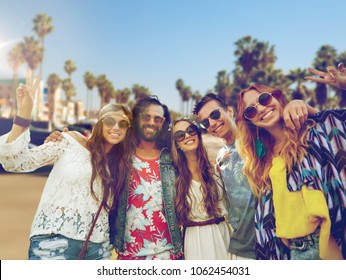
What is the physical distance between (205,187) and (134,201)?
0.50 meters

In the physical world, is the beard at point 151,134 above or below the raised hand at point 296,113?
below

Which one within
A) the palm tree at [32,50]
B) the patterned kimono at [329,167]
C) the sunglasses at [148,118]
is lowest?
the patterned kimono at [329,167]

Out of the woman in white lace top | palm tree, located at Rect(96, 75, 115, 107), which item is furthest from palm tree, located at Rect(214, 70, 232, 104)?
the woman in white lace top

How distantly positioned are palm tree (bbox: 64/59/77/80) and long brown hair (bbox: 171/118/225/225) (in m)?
1.09

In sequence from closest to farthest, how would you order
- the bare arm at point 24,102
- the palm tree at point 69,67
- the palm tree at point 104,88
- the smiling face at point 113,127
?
the bare arm at point 24,102, the smiling face at point 113,127, the palm tree at point 104,88, the palm tree at point 69,67

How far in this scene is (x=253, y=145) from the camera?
2475mm

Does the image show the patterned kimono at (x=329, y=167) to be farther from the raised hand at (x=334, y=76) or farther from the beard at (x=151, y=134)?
the beard at (x=151, y=134)

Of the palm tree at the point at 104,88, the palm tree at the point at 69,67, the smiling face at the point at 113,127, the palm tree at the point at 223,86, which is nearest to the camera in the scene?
the smiling face at the point at 113,127

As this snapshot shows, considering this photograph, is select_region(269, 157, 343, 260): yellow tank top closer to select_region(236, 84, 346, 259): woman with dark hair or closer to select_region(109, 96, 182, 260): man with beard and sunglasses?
select_region(236, 84, 346, 259): woman with dark hair

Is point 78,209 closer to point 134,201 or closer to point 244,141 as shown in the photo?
point 134,201

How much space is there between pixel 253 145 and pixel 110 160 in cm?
102

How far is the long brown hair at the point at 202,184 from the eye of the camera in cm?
233

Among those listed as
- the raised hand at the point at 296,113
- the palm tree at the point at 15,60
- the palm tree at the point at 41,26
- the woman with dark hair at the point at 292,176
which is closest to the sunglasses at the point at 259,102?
the woman with dark hair at the point at 292,176
